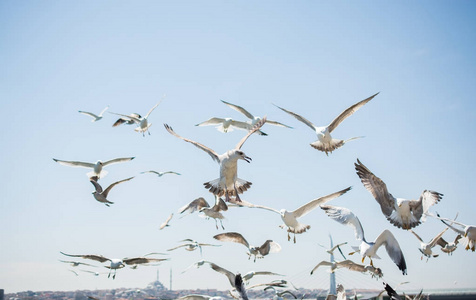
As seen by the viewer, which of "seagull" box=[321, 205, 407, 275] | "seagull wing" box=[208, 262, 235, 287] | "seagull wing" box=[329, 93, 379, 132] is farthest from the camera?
"seagull wing" box=[329, 93, 379, 132]

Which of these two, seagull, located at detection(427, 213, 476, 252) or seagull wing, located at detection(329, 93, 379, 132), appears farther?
seagull wing, located at detection(329, 93, 379, 132)

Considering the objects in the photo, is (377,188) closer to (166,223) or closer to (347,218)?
(347,218)

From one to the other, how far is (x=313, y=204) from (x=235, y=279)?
3.82 meters

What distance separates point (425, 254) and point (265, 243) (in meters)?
5.08

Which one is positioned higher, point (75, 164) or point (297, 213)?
point (75, 164)

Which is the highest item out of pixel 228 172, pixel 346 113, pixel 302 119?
pixel 302 119

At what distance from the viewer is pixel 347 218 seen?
970 cm

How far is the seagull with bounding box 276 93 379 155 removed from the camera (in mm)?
12774

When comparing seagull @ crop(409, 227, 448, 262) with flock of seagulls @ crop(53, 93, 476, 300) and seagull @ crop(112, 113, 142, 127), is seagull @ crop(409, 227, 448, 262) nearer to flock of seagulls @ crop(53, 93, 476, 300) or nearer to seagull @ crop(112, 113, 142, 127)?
flock of seagulls @ crop(53, 93, 476, 300)

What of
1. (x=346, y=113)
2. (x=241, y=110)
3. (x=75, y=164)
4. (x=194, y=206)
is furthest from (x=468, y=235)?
(x=75, y=164)

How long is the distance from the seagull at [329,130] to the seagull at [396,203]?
3052mm

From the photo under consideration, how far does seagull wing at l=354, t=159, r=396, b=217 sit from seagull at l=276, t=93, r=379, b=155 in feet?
9.95

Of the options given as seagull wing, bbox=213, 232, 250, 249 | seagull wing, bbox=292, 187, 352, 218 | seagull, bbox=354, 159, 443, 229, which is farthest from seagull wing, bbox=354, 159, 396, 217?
seagull wing, bbox=213, 232, 250, 249

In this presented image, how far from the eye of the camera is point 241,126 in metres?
18.3
